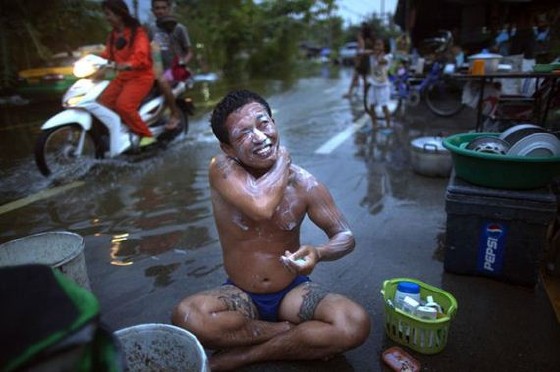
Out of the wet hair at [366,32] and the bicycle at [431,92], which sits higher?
the wet hair at [366,32]

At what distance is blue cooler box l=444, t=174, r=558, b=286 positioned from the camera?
261cm

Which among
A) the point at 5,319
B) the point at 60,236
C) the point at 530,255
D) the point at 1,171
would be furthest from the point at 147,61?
the point at 5,319

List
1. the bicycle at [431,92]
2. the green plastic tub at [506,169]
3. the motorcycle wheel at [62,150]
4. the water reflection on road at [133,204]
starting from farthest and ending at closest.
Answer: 1. the bicycle at [431,92]
2. the motorcycle wheel at [62,150]
3. the water reflection on road at [133,204]
4. the green plastic tub at [506,169]

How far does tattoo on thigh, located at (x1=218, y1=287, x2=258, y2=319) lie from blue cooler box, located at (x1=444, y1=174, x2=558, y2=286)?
149 centimetres

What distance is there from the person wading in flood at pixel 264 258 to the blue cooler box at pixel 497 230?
41.5 inches

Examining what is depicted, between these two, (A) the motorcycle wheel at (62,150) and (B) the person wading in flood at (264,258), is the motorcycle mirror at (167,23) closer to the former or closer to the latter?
(A) the motorcycle wheel at (62,150)

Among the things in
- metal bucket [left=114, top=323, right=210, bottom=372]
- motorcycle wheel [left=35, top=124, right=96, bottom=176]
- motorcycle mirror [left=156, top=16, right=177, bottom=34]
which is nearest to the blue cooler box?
metal bucket [left=114, top=323, right=210, bottom=372]

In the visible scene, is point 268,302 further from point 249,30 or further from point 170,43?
point 249,30

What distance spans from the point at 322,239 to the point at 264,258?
4.95 feet

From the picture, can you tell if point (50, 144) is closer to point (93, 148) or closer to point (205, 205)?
point (93, 148)

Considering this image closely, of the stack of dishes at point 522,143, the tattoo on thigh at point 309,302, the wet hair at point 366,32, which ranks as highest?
the wet hair at point 366,32

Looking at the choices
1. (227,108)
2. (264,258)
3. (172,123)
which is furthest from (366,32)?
(264,258)

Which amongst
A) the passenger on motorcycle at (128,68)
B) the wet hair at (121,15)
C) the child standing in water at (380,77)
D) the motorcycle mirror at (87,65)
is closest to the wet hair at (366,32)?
the child standing in water at (380,77)

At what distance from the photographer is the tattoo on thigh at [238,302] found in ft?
6.89
